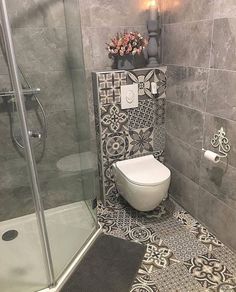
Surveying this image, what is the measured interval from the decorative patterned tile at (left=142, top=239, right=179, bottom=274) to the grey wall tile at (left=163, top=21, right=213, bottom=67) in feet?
4.42

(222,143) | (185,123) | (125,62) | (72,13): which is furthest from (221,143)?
(72,13)

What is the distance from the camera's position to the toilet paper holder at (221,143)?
1.75 meters

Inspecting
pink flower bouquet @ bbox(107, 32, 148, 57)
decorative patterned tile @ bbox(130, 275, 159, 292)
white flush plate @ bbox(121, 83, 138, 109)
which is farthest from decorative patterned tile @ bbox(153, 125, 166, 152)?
decorative patterned tile @ bbox(130, 275, 159, 292)

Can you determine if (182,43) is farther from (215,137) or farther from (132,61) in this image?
(215,137)

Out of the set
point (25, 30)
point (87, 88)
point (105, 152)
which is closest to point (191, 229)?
point (105, 152)

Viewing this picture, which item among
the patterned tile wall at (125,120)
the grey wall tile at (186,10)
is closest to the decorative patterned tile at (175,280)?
the patterned tile wall at (125,120)

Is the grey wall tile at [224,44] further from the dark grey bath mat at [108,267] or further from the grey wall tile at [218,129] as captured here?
the dark grey bath mat at [108,267]

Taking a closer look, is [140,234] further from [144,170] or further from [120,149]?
[120,149]

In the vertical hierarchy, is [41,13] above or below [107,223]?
above

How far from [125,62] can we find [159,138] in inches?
29.9

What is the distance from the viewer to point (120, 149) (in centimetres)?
230

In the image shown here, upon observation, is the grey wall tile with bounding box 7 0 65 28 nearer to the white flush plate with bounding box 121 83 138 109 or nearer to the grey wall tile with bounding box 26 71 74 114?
the grey wall tile with bounding box 26 71 74 114

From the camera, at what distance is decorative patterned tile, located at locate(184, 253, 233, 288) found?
5.36 feet

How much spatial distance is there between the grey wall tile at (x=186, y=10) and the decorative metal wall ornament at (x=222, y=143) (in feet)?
2.53
